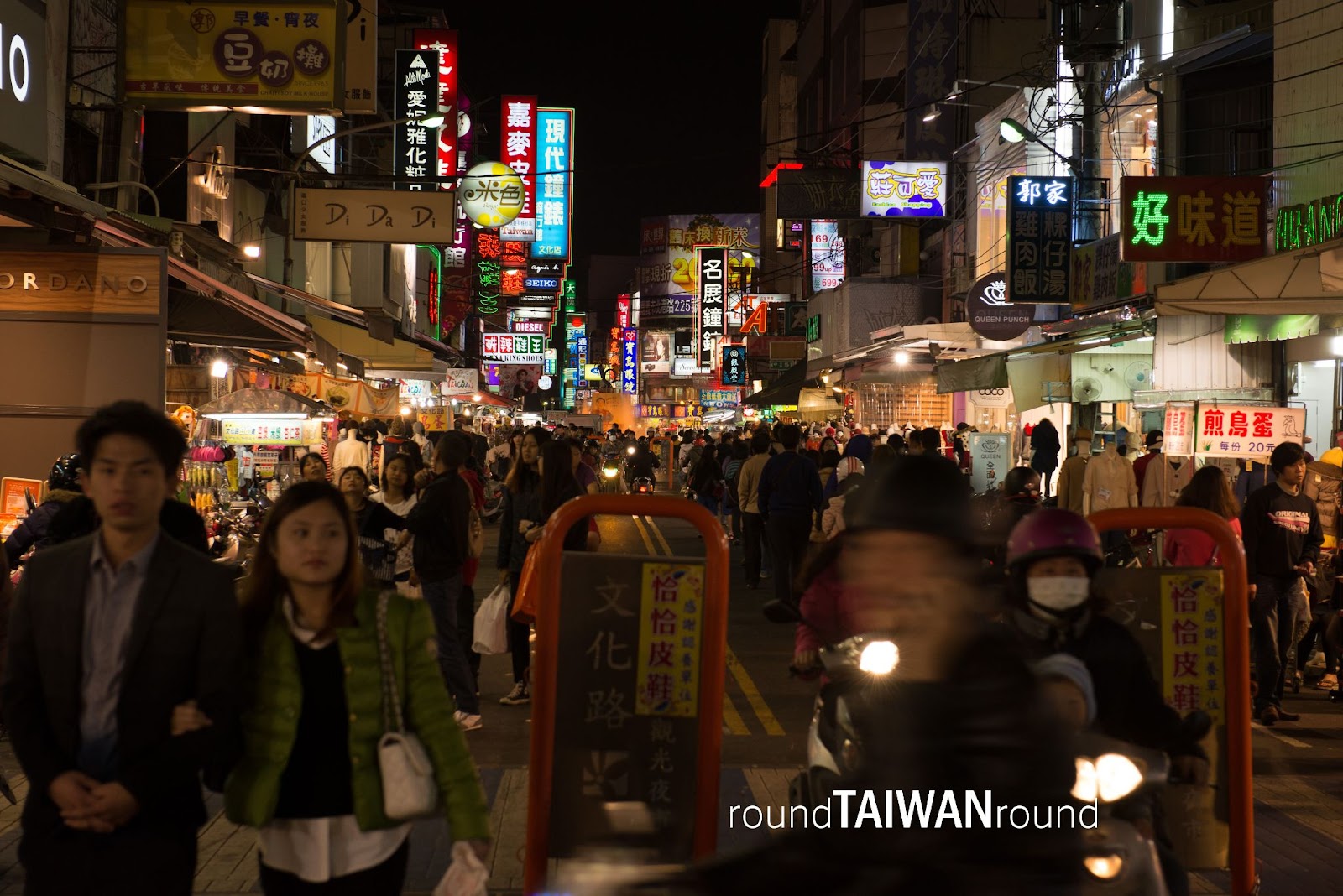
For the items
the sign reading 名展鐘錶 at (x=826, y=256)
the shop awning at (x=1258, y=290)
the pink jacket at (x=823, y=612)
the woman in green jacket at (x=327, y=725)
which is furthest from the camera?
the sign reading 名展鐘錶 at (x=826, y=256)

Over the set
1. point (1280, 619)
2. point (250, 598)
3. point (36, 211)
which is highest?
point (36, 211)

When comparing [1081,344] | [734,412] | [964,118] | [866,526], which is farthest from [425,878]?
[734,412]

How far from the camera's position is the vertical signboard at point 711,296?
67.2m

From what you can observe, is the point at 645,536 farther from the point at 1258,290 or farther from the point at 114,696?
the point at 114,696

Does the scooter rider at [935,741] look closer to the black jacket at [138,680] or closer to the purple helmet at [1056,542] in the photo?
the purple helmet at [1056,542]

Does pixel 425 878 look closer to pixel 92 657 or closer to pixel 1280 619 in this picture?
pixel 92 657

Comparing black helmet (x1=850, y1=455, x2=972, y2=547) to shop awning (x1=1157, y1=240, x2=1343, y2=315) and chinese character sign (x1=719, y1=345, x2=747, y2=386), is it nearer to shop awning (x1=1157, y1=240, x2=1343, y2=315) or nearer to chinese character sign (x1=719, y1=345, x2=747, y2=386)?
shop awning (x1=1157, y1=240, x2=1343, y2=315)

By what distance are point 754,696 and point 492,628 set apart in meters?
2.36

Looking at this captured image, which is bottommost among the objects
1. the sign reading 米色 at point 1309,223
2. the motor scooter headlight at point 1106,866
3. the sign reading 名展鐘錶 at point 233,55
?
the motor scooter headlight at point 1106,866

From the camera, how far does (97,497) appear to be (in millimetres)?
3582

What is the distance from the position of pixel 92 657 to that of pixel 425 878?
112 inches

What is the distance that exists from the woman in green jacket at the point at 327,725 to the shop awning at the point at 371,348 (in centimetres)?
2069

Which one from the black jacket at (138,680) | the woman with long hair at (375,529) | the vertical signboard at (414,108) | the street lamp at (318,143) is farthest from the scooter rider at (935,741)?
the vertical signboard at (414,108)

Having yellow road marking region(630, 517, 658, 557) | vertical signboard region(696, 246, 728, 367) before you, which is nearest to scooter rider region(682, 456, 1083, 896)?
yellow road marking region(630, 517, 658, 557)
